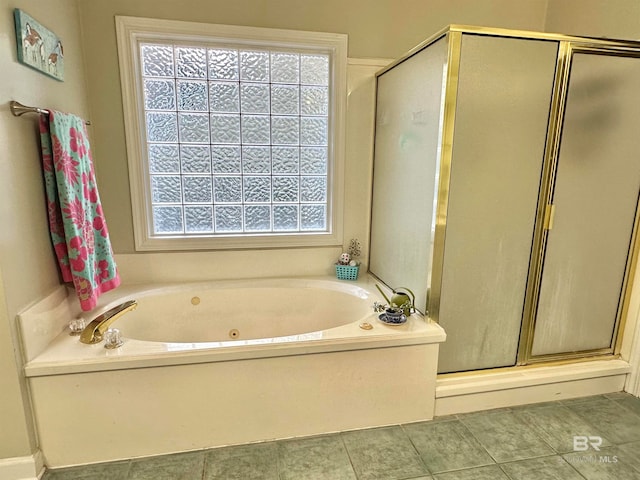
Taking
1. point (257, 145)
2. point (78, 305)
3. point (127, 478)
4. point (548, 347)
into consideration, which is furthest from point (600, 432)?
point (78, 305)

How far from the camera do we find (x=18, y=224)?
141 cm

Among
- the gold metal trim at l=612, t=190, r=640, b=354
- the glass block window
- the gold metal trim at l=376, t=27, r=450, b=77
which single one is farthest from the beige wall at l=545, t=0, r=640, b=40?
the glass block window

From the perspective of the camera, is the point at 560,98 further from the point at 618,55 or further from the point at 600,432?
the point at 600,432

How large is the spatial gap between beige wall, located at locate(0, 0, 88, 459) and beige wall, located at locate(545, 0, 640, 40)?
2871 mm

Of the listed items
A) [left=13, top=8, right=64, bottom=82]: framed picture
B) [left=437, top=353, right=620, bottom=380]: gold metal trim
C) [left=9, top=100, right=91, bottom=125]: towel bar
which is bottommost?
[left=437, top=353, right=620, bottom=380]: gold metal trim

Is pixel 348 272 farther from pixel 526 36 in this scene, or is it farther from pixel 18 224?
pixel 18 224

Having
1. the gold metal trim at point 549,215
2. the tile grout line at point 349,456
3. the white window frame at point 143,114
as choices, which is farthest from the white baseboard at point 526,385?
the white window frame at point 143,114

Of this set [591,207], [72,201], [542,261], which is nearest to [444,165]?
[542,261]

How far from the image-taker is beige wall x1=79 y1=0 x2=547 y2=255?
2.06m

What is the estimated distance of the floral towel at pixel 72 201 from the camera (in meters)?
1.55

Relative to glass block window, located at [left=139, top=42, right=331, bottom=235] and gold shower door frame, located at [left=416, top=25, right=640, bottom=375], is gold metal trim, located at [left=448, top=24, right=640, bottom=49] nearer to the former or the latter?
gold shower door frame, located at [left=416, top=25, right=640, bottom=375]

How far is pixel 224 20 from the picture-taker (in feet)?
7.03

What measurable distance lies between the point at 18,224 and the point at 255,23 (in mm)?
1659
